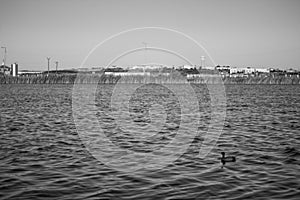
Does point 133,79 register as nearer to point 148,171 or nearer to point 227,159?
point 227,159

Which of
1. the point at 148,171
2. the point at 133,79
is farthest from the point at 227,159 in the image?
the point at 133,79

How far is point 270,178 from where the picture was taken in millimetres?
14594

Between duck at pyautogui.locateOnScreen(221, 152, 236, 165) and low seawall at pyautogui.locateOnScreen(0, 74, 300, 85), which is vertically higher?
low seawall at pyautogui.locateOnScreen(0, 74, 300, 85)

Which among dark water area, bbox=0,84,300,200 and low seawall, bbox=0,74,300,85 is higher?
low seawall, bbox=0,74,300,85

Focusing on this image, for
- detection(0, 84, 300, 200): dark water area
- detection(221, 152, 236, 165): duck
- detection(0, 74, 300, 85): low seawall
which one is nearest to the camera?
detection(0, 84, 300, 200): dark water area

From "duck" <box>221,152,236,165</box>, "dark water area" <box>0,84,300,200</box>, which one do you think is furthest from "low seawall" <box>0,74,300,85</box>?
"duck" <box>221,152,236,165</box>

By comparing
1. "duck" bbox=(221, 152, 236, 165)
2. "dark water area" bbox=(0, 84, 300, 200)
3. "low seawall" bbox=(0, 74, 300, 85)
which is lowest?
"dark water area" bbox=(0, 84, 300, 200)

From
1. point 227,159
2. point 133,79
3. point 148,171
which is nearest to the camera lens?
point 148,171

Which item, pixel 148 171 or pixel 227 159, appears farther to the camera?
pixel 227 159

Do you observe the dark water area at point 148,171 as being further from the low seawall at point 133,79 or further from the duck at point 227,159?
the low seawall at point 133,79

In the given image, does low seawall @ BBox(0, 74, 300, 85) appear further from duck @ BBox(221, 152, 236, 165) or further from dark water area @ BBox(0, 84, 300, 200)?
duck @ BBox(221, 152, 236, 165)

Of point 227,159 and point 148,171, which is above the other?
point 227,159

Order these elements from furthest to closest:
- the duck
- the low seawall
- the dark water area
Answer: the low seawall
the duck
the dark water area

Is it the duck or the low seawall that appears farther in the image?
the low seawall
